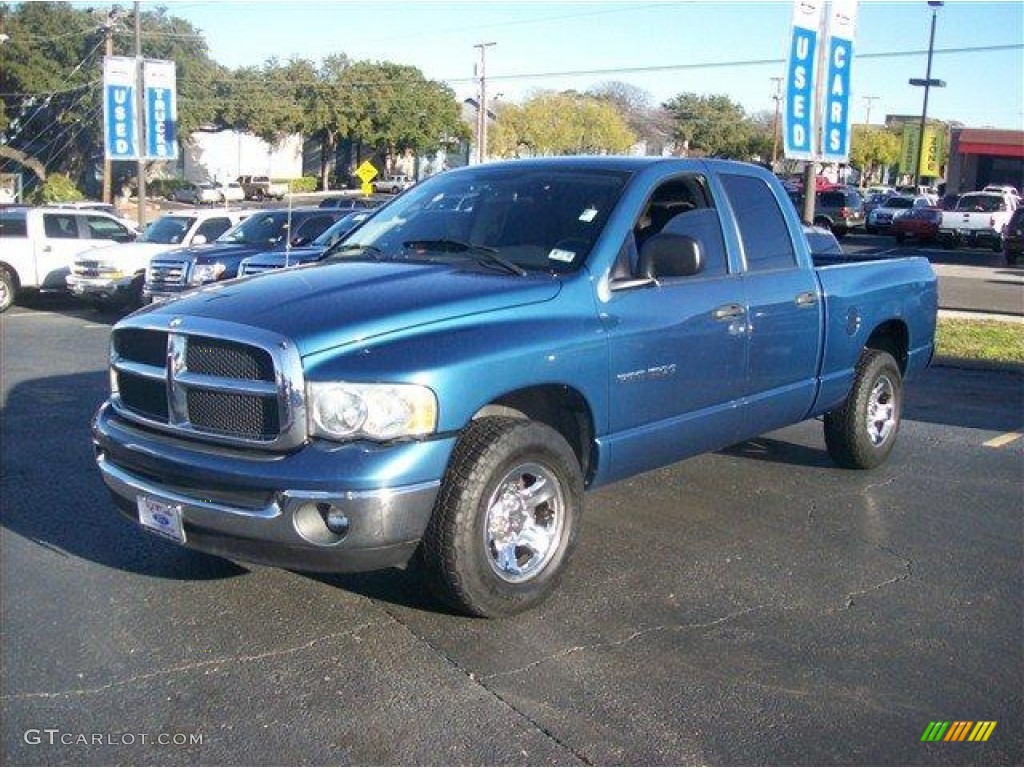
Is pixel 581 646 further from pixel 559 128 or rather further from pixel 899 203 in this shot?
pixel 559 128

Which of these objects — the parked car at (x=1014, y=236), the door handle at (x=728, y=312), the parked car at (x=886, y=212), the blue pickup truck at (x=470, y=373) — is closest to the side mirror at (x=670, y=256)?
the blue pickup truck at (x=470, y=373)

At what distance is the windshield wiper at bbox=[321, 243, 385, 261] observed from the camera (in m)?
5.58

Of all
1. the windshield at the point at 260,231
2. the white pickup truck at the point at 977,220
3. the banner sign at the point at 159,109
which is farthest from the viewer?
the white pickup truck at the point at 977,220

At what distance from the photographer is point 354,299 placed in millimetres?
4496

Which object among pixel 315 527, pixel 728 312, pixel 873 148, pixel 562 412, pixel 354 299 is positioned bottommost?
pixel 315 527

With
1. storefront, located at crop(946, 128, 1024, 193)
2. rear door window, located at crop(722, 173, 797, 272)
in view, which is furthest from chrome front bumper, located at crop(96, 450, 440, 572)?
storefront, located at crop(946, 128, 1024, 193)

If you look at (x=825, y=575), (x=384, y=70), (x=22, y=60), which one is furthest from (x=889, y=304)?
(x=384, y=70)

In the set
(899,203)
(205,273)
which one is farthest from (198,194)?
(205,273)

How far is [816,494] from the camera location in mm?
6812

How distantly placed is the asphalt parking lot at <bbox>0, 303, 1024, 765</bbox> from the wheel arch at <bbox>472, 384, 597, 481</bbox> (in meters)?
0.64

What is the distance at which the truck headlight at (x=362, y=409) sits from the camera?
161 inches

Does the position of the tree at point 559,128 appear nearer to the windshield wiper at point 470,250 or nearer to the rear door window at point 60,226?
the rear door window at point 60,226

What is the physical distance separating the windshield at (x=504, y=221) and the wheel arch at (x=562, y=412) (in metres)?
0.59

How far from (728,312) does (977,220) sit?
34.0 metres
